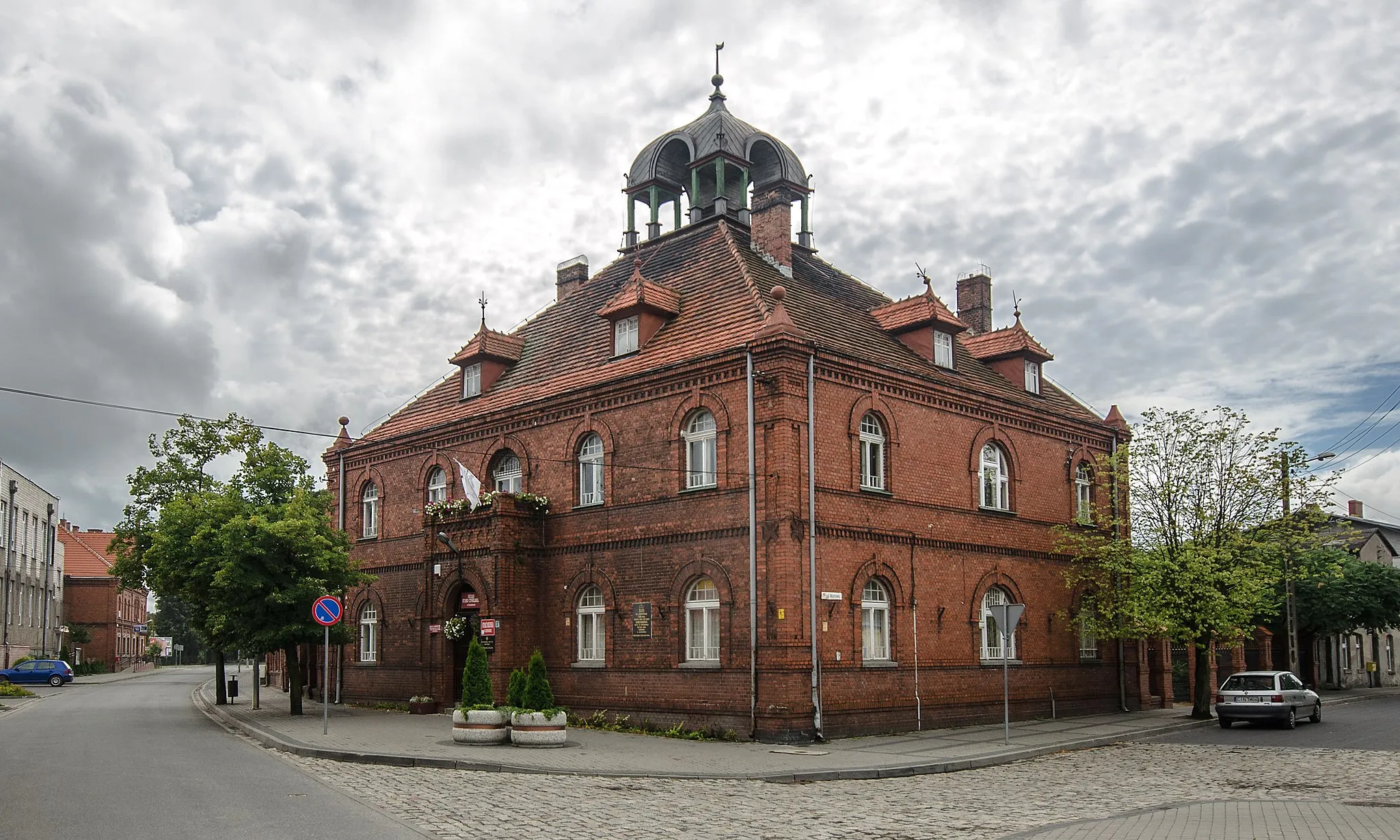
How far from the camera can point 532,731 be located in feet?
67.8

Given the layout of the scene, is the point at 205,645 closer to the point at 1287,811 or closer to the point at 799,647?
the point at 799,647

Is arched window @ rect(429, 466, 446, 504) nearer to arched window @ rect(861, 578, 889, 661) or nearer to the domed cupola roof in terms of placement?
the domed cupola roof

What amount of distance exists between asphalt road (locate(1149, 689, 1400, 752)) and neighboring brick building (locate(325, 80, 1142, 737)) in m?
3.72

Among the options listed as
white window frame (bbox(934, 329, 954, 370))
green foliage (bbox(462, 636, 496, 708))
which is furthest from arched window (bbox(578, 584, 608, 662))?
white window frame (bbox(934, 329, 954, 370))

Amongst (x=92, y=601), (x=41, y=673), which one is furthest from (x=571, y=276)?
(x=92, y=601)

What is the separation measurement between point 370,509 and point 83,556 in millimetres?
60669

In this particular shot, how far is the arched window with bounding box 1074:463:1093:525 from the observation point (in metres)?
30.8

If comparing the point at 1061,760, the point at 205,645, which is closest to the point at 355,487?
the point at 205,645

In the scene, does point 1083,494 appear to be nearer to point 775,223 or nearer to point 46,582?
point 775,223

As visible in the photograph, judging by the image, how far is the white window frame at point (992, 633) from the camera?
2672 centimetres

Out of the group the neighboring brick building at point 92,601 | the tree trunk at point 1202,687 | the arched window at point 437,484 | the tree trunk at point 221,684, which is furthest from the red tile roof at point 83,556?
the tree trunk at point 1202,687

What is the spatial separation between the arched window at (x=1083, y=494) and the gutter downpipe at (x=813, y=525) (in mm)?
10793

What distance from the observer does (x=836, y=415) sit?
78.3ft

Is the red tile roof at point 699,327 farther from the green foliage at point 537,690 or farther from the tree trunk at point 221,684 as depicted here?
the tree trunk at point 221,684
